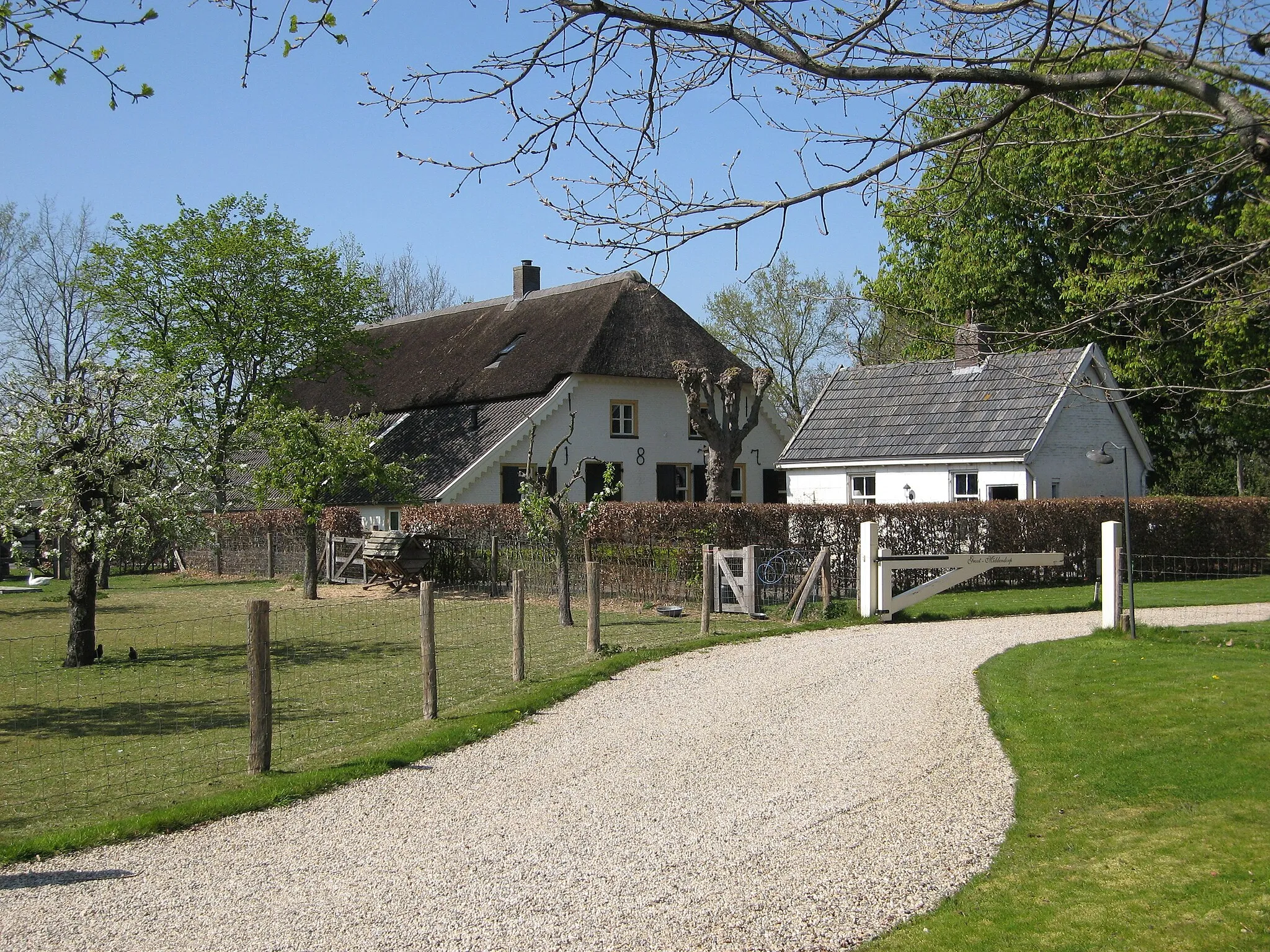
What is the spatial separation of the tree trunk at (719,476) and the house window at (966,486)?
17.6 ft

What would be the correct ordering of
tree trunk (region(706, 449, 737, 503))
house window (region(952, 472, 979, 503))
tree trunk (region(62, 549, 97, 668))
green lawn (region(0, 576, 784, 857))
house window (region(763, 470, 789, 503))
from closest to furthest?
1. green lawn (region(0, 576, 784, 857))
2. tree trunk (region(62, 549, 97, 668))
3. house window (region(952, 472, 979, 503))
4. tree trunk (region(706, 449, 737, 503))
5. house window (region(763, 470, 789, 503))

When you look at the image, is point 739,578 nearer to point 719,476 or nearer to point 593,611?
point 593,611

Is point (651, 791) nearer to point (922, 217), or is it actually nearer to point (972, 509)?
point (922, 217)

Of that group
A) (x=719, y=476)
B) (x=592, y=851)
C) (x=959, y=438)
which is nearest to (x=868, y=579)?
(x=719, y=476)

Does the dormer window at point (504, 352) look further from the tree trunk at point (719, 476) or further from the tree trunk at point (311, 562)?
the tree trunk at point (311, 562)

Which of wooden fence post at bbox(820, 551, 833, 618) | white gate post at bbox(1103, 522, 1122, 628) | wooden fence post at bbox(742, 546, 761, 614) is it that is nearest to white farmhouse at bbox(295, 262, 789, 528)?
wooden fence post at bbox(742, 546, 761, 614)

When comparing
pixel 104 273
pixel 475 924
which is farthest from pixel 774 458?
pixel 475 924

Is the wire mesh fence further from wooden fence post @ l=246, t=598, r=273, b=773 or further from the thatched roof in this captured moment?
the thatched roof

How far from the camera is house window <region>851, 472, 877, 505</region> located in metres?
29.8

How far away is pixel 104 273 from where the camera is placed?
3822cm

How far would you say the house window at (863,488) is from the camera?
97.8 ft

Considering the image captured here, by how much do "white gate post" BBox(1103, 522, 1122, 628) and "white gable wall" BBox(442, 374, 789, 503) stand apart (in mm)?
20984

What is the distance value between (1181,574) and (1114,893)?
22828mm

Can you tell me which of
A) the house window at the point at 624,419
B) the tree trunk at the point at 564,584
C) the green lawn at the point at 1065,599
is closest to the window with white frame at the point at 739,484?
the house window at the point at 624,419
